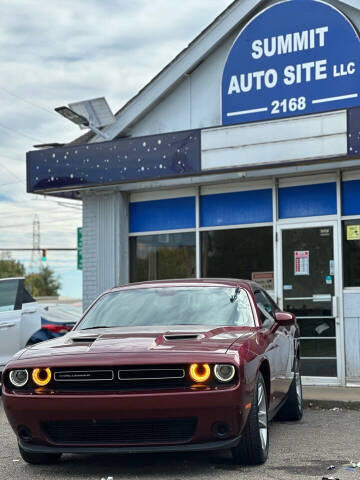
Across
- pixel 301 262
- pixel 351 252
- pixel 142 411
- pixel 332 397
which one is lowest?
pixel 332 397

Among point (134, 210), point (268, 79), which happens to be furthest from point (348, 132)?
point (134, 210)

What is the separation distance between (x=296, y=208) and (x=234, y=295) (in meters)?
5.09

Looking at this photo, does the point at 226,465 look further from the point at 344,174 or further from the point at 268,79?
the point at 268,79

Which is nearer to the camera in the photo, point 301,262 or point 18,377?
point 18,377

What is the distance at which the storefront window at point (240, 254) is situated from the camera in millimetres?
12242

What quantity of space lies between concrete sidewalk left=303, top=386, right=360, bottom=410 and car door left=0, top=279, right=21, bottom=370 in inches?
152

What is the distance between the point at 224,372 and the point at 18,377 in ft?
4.91

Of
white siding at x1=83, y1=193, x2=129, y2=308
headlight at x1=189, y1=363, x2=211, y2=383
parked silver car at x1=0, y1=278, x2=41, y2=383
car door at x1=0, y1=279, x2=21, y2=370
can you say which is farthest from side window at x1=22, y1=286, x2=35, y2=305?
headlight at x1=189, y1=363, x2=211, y2=383

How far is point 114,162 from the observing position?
12.5 m

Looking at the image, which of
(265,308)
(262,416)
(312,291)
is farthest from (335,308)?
(262,416)

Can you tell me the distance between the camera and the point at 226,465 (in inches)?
235

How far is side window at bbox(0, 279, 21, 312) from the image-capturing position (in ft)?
35.5

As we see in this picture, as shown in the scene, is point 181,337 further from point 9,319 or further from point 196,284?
point 9,319

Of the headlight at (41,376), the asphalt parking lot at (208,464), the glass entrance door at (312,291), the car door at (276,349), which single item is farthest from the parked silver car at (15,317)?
the headlight at (41,376)
